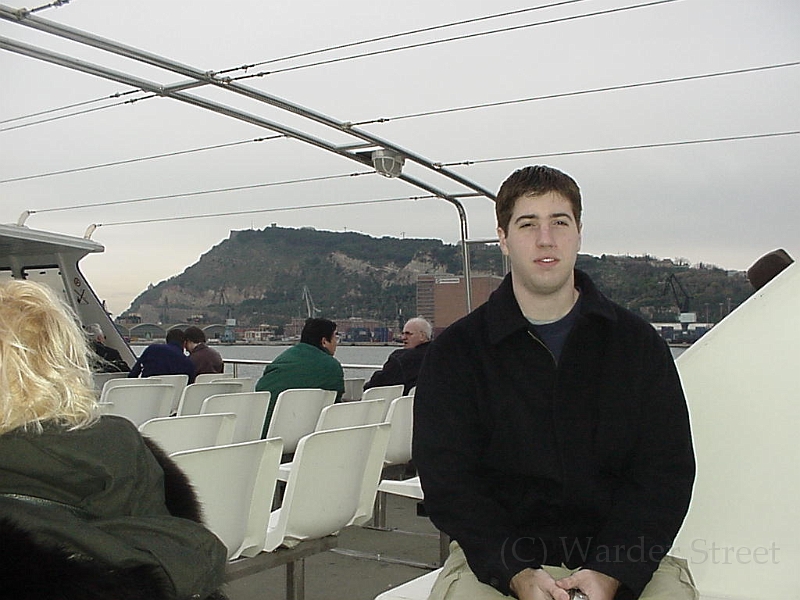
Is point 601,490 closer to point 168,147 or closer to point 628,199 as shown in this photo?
point 628,199

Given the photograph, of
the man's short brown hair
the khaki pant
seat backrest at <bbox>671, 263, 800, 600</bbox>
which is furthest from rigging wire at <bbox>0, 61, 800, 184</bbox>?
the khaki pant

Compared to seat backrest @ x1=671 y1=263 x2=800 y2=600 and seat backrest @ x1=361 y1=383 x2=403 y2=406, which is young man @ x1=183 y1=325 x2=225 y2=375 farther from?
seat backrest @ x1=671 y1=263 x2=800 y2=600

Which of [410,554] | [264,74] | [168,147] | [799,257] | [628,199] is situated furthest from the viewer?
[168,147]

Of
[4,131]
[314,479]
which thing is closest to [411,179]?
[4,131]

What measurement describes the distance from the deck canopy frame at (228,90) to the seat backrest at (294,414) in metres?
2.62

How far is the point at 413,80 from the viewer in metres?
6.94

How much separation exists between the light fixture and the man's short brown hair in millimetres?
5765

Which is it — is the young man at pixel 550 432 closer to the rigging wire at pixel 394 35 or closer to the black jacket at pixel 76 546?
the black jacket at pixel 76 546

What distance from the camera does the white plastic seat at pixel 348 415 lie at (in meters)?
4.09

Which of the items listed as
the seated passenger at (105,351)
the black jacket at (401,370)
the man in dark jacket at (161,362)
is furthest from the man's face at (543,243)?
the seated passenger at (105,351)

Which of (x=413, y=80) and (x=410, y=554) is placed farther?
(x=413, y=80)

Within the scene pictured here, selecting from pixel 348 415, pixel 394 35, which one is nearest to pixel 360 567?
pixel 348 415

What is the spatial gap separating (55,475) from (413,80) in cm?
594

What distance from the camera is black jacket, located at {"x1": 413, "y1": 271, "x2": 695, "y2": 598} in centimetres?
206
